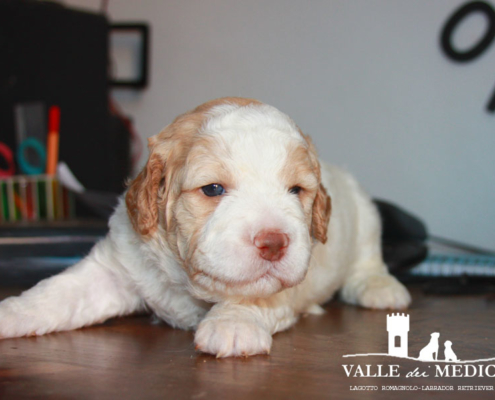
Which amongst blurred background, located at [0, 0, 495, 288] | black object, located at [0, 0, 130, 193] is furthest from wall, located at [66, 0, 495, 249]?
black object, located at [0, 0, 130, 193]

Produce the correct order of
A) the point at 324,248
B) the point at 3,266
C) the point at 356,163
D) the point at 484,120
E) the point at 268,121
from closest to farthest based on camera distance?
1. the point at 268,121
2. the point at 324,248
3. the point at 3,266
4. the point at 484,120
5. the point at 356,163

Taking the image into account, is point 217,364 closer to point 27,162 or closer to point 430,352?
point 430,352

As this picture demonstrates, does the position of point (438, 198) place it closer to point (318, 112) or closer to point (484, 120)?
point (484, 120)

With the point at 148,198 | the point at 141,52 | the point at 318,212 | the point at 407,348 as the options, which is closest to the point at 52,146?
the point at 141,52

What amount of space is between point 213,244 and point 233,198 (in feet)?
0.50

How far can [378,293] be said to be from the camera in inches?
99.7

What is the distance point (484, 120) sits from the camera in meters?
4.24

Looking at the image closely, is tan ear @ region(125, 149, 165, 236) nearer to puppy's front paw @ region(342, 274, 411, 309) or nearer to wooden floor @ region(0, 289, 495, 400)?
wooden floor @ region(0, 289, 495, 400)

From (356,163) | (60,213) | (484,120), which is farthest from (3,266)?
(484,120)

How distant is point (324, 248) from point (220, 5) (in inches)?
144

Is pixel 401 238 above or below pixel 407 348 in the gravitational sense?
below

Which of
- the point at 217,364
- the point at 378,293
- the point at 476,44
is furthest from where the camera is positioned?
the point at 476,44

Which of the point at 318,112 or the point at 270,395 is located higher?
the point at 318,112

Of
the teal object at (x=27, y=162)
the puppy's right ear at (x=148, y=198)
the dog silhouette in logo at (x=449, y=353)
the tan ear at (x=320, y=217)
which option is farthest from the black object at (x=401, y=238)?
the teal object at (x=27, y=162)
